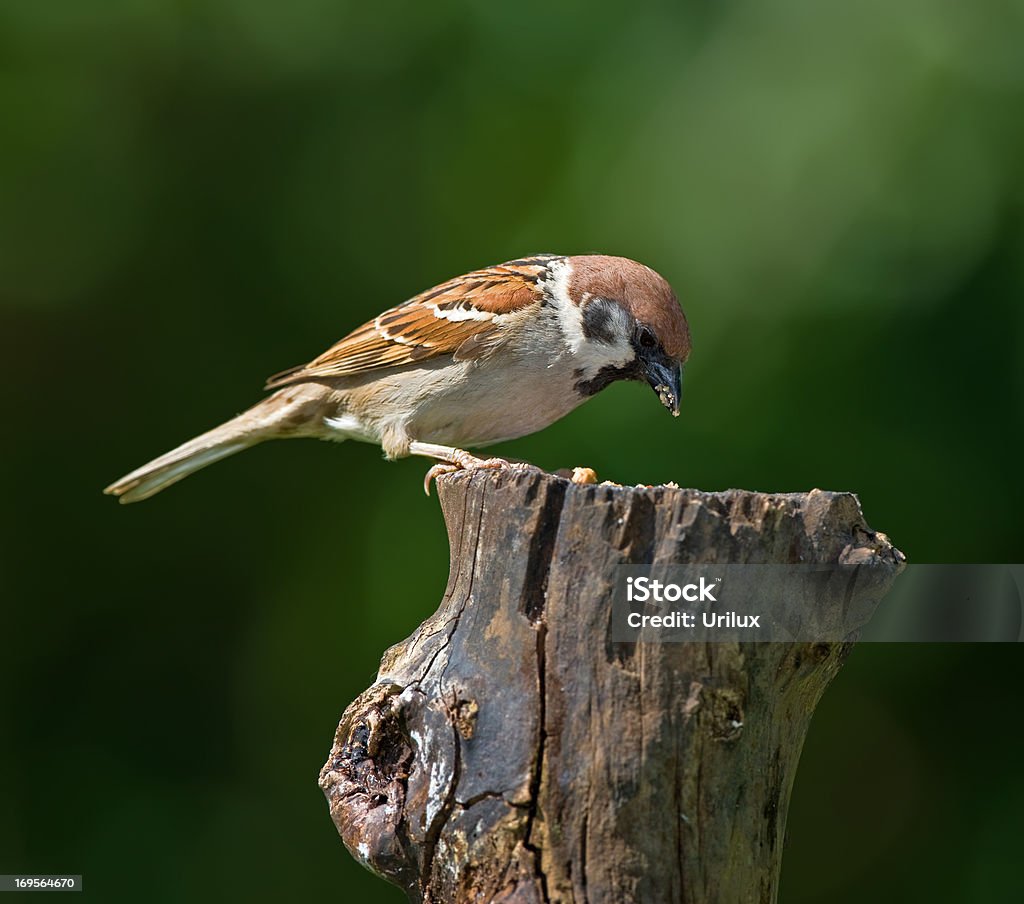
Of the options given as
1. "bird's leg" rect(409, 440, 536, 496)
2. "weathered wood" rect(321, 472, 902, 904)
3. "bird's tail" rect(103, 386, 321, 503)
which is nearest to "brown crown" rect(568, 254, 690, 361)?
"bird's leg" rect(409, 440, 536, 496)

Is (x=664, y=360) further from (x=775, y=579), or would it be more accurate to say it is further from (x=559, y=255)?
(x=775, y=579)

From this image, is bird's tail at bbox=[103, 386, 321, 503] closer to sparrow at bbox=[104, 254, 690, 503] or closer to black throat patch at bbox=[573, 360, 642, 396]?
sparrow at bbox=[104, 254, 690, 503]

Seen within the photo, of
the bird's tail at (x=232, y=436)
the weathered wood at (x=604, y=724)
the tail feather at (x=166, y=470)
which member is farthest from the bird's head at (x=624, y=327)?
the weathered wood at (x=604, y=724)

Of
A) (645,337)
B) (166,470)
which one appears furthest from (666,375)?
(166,470)

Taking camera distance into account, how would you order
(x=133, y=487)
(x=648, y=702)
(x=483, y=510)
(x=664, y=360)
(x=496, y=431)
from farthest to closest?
(x=133, y=487) → (x=496, y=431) → (x=664, y=360) → (x=483, y=510) → (x=648, y=702)

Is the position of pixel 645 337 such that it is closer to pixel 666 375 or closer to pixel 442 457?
pixel 666 375

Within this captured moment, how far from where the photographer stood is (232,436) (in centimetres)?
430

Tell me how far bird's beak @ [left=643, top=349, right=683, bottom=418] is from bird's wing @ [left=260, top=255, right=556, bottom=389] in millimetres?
421

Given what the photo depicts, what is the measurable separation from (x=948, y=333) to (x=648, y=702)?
2279 millimetres

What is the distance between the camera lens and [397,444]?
3.95 metres

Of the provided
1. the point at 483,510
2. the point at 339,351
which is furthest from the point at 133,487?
the point at 483,510

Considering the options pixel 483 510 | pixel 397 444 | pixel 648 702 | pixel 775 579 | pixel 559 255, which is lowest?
pixel 648 702

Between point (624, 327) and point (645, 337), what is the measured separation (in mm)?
72

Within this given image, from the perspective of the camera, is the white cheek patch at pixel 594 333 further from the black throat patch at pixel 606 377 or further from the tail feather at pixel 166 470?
the tail feather at pixel 166 470
